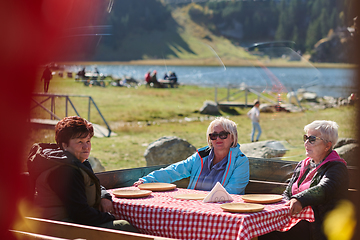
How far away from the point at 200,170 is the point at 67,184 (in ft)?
4.43

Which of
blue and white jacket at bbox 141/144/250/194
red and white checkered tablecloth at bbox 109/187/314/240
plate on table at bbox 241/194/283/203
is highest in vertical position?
blue and white jacket at bbox 141/144/250/194

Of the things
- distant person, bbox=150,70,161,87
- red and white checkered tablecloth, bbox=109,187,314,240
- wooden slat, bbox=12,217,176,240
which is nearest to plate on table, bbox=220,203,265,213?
red and white checkered tablecloth, bbox=109,187,314,240

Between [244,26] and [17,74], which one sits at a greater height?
[244,26]

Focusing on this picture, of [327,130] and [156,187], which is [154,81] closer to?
[156,187]

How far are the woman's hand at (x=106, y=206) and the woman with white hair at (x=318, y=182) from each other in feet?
3.58

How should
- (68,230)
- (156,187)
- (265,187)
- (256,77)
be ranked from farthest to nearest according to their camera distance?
(256,77) → (265,187) → (156,187) → (68,230)

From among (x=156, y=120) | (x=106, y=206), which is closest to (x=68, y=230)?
(x=106, y=206)

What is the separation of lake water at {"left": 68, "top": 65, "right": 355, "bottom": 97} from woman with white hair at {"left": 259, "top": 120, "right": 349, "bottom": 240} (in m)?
20.5

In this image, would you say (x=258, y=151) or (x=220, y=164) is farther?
(x=258, y=151)

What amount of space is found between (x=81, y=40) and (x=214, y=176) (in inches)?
110

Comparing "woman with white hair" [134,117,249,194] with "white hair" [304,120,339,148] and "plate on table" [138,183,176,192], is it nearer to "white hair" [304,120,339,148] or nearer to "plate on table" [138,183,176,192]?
"plate on table" [138,183,176,192]

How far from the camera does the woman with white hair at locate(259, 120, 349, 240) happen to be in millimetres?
2621

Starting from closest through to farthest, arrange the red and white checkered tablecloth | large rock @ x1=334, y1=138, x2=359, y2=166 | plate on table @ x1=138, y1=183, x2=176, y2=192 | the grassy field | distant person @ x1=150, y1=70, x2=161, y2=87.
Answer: the red and white checkered tablecloth < plate on table @ x1=138, y1=183, x2=176, y2=192 < large rock @ x1=334, y1=138, x2=359, y2=166 < the grassy field < distant person @ x1=150, y1=70, x2=161, y2=87

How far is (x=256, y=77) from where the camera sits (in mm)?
58375
